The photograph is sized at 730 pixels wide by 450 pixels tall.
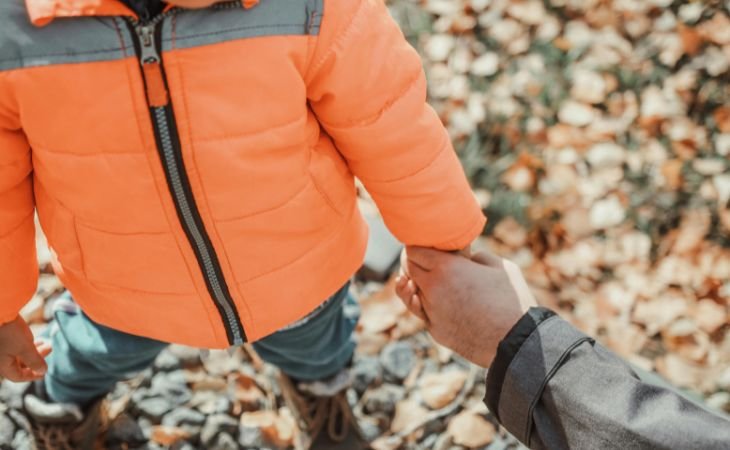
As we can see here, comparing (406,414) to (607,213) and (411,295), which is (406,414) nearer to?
(411,295)

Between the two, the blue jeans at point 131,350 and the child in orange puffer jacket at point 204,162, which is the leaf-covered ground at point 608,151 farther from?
the child in orange puffer jacket at point 204,162

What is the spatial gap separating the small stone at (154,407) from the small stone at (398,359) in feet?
2.06

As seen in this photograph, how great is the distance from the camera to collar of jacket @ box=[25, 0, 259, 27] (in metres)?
0.96

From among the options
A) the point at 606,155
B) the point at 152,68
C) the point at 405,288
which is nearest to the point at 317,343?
the point at 405,288

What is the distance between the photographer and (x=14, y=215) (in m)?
1.26

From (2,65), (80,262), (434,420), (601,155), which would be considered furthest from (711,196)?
(2,65)

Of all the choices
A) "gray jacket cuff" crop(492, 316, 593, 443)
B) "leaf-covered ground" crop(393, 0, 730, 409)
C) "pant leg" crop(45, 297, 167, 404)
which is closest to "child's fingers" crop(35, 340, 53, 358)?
"pant leg" crop(45, 297, 167, 404)

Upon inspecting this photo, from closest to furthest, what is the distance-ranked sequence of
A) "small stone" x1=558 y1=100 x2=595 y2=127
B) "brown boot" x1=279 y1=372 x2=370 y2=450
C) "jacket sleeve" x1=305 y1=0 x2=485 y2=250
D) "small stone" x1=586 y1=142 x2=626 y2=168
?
"jacket sleeve" x1=305 y1=0 x2=485 y2=250, "brown boot" x1=279 y1=372 x2=370 y2=450, "small stone" x1=586 y1=142 x2=626 y2=168, "small stone" x1=558 y1=100 x2=595 y2=127

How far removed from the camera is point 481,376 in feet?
6.85

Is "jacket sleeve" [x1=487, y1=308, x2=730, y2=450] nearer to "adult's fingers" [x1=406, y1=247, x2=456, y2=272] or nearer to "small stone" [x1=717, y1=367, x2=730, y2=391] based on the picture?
"adult's fingers" [x1=406, y1=247, x2=456, y2=272]

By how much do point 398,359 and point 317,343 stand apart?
0.50m

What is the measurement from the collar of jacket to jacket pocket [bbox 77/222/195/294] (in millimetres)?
393

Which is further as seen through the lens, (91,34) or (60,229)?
(60,229)

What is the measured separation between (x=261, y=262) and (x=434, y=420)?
3.09 ft
